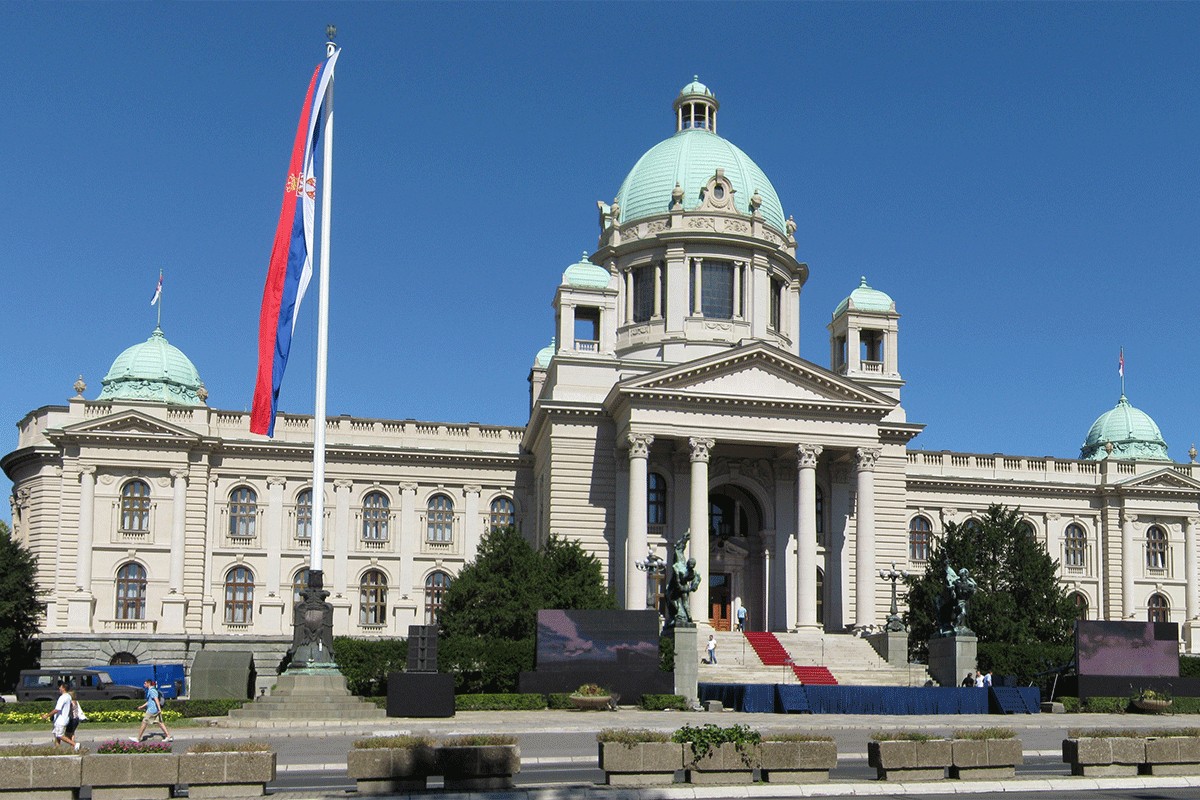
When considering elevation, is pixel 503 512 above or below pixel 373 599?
above

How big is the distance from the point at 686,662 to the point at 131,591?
3326 cm

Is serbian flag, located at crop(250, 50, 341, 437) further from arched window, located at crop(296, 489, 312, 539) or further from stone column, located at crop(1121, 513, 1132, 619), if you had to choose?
stone column, located at crop(1121, 513, 1132, 619)

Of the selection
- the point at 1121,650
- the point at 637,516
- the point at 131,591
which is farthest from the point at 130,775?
the point at 131,591

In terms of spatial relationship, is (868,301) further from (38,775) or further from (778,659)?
(38,775)

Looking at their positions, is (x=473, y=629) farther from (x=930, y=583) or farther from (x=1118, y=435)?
(x=1118, y=435)

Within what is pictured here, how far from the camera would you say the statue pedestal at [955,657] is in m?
54.8

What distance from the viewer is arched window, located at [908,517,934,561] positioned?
8200 cm

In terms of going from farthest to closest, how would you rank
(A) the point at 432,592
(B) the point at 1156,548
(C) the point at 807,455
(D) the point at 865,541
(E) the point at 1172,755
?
(B) the point at 1156,548 → (A) the point at 432,592 → (D) the point at 865,541 → (C) the point at 807,455 → (E) the point at 1172,755

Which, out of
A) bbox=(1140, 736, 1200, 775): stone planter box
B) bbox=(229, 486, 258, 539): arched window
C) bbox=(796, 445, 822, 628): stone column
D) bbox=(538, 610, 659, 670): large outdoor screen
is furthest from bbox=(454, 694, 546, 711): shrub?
bbox=(229, 486, 258, 539): arched window

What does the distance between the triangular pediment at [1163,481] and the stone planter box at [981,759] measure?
62947mm

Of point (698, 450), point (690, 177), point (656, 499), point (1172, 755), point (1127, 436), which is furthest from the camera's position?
point (1127, 436)

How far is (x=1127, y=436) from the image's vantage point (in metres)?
89.6

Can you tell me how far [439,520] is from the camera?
77.9 metres

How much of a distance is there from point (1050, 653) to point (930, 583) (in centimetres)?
752
